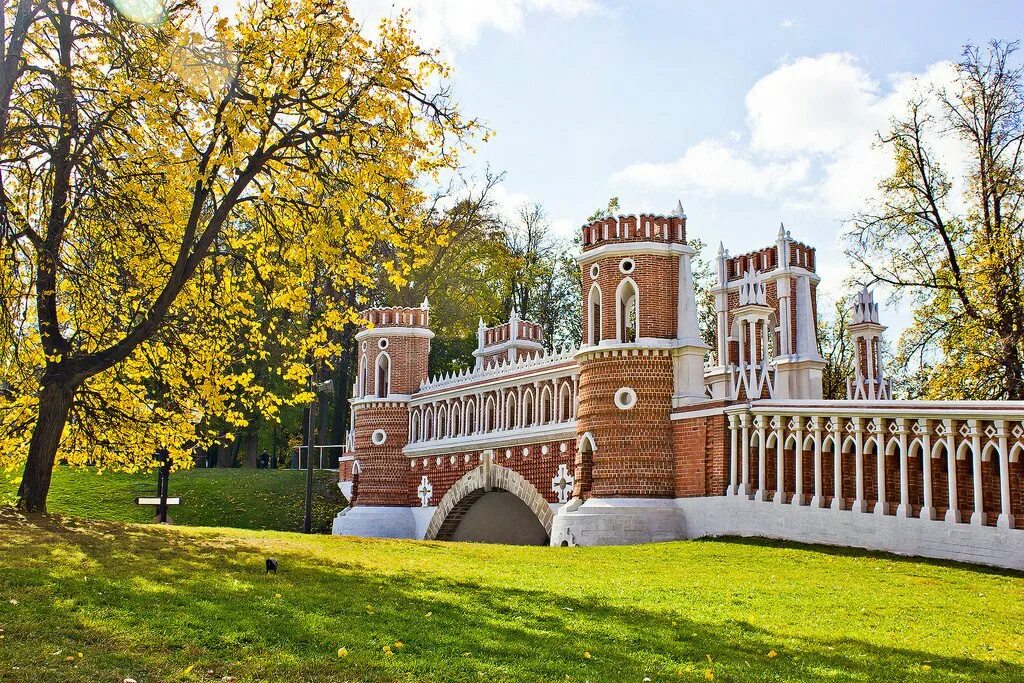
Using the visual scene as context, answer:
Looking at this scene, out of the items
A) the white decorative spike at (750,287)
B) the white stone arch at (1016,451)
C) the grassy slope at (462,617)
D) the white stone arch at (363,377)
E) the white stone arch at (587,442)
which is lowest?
the grassy slope at (462,617)

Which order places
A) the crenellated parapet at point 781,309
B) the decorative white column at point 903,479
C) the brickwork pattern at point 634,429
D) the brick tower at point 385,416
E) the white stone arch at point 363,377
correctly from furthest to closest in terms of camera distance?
the white stone arch at point 363,377 < the brick tower at point 385,416 < the crenellated parapet at point 781,309 < the brickwork pattern at point 634,429 < the decorative white column at point 903,479

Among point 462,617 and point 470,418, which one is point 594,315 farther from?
point 462,617

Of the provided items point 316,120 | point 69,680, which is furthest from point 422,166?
point 69,680

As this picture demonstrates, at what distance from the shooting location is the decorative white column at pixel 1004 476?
43.8ft

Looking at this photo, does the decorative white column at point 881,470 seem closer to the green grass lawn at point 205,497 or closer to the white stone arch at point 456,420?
the white stone arch at point 456,420

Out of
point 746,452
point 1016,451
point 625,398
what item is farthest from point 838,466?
point 625,398

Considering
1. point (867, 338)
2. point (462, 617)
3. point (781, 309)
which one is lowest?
point (462, 617)

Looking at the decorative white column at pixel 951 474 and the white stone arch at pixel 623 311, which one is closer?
the decorative white column at pixel 951 474

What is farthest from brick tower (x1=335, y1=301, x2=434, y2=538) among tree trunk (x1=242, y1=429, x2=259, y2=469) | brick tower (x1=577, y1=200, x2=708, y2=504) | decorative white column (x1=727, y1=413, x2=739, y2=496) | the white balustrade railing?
tree trunk (x1=242, y1=429, x2=259, y2=469)

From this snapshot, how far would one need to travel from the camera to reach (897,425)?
14.9 m

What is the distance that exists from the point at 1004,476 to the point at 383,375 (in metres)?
22.3

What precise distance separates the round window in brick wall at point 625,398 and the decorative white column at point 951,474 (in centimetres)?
691

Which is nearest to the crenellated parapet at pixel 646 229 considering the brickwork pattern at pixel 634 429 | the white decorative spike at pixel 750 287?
the brickwork pattern at pixel 634 429

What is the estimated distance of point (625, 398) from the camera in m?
20.2
